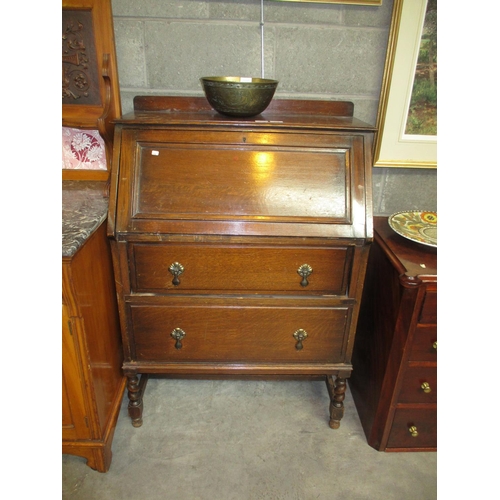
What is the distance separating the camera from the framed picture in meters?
1.53

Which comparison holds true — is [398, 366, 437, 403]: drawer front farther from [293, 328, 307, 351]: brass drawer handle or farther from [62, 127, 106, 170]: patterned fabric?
[62, 127, 106, 170]: patterned fabric

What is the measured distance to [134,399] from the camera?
1.59 m

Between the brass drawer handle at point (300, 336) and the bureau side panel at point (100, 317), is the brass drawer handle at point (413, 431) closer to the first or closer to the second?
the brass drawer handle at point (300, 336)

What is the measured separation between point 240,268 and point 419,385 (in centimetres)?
80

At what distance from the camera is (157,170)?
1.32 meters

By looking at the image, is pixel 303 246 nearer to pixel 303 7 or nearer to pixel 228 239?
pixel 228 239

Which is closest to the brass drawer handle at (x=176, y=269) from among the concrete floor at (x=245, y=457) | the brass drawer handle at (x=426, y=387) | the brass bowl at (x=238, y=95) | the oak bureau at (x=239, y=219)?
the oak bureau at (x=239, y=219)

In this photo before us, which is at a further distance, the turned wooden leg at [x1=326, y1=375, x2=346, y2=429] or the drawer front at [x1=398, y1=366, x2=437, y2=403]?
the turned wooden leg at [x1=326, y1=375, x2=346, y2=429]

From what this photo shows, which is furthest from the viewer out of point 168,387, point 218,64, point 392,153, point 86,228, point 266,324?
point 168,387

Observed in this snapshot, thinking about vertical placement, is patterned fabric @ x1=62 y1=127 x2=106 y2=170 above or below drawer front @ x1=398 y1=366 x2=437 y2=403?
above

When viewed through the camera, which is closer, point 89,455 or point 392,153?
point 89,455

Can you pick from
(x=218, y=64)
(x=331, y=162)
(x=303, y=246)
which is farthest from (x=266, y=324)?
(x=218, y=64)

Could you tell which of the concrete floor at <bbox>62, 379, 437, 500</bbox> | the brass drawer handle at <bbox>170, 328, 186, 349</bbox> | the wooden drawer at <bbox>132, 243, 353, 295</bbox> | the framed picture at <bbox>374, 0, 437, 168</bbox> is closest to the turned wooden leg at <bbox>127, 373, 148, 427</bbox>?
the concrete floor at <bbox>62, 379, 437, 500</bbox>

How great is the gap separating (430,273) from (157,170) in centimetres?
98
